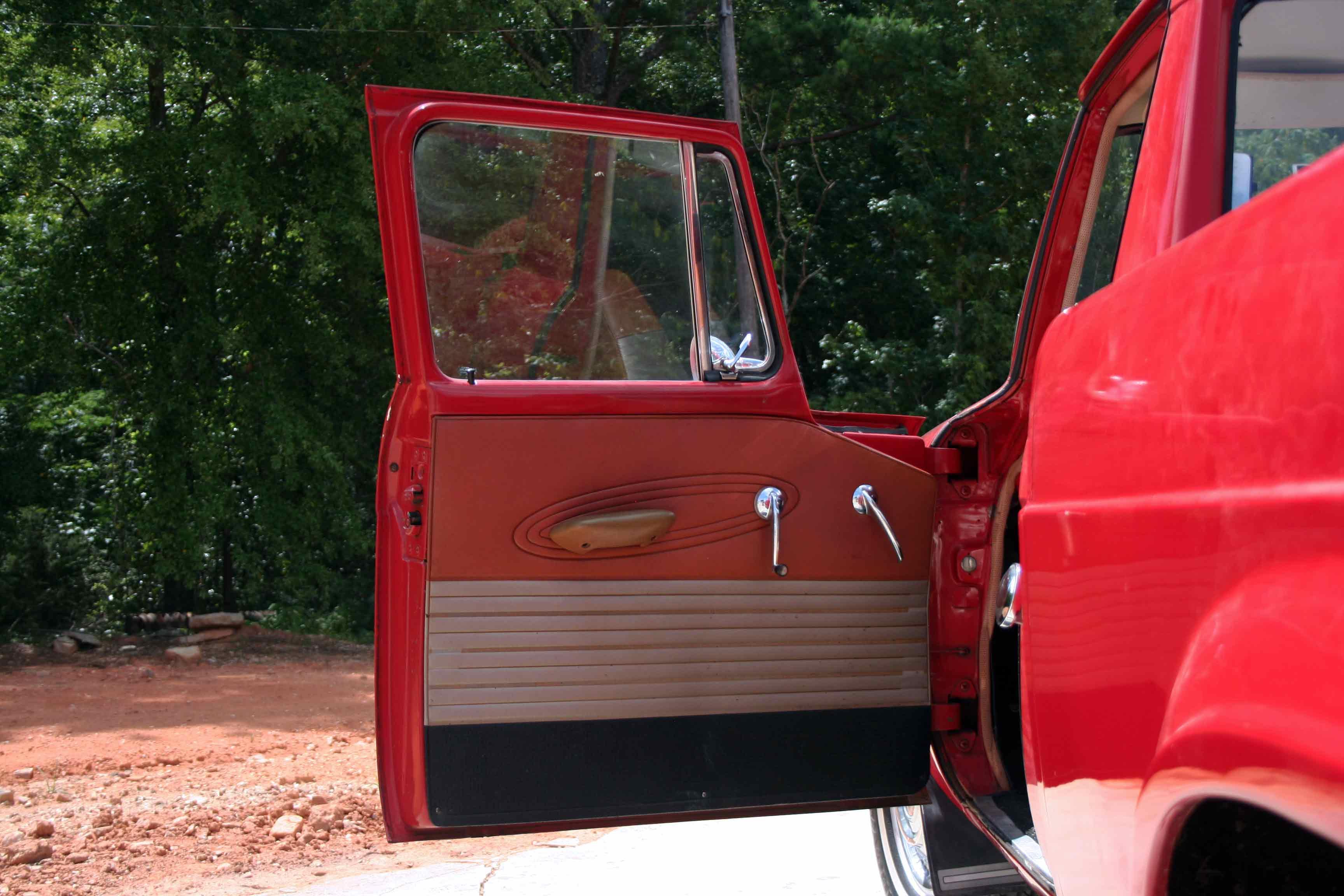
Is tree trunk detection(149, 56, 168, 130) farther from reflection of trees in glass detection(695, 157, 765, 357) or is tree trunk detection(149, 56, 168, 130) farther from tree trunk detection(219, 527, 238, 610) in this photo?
reflection of trees in glass detection(695, 157, 765, 357)

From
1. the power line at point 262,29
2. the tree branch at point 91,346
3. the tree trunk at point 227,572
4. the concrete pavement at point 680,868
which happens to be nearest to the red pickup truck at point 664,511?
the concrete pavement at point 680,868

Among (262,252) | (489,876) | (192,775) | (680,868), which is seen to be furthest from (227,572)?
(680,868)

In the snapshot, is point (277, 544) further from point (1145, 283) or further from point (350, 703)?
point (1145, 283)

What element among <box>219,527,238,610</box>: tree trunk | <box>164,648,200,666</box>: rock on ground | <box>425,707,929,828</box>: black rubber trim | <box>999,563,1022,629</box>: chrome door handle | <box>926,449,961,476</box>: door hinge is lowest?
<box>164,648,200,666</box>: rock on ground

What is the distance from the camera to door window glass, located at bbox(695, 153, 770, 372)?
288cm

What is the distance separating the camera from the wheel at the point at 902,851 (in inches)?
152

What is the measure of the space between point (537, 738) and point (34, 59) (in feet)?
41.1

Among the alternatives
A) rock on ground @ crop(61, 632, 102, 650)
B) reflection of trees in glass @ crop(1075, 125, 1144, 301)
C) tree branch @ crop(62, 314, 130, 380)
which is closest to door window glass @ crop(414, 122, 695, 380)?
reflection of trees in glass @ crop(1075, 125, 1144, 301)

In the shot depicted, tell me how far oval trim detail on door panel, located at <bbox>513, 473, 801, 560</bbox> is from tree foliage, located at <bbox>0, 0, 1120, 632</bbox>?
10.7 metres

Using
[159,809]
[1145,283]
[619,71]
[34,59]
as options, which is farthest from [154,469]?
[1145,283]

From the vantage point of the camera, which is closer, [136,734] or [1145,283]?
[1145,283]

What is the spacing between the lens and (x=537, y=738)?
2699 mm

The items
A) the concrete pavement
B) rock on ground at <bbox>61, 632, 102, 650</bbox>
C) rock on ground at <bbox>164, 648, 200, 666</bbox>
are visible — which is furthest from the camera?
rock on ground at <bbox>61, 632, 102, 650</bbox>

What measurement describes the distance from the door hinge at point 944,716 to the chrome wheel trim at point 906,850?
805mm
